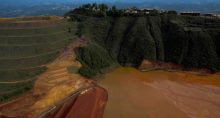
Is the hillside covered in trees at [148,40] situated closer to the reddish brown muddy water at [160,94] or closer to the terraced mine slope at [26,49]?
the reddish brown muddy water at [160,94]

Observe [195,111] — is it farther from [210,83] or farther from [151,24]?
[151,24]

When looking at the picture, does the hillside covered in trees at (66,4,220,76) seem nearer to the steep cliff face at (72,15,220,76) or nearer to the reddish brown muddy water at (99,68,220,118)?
the steep cliff face at (72,15,220,76)

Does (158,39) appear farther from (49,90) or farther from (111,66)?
(49,90)

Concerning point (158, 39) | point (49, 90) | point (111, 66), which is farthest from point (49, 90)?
point (158, 39)

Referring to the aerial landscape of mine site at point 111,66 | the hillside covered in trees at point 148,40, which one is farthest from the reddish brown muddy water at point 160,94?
the hillside covered in trees at point 148,40

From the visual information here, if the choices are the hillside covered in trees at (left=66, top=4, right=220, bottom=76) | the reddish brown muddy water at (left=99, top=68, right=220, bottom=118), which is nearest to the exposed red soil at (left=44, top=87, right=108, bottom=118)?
the reddish brown muddy water at (left=99, top=68, right=220, bottom=118)
